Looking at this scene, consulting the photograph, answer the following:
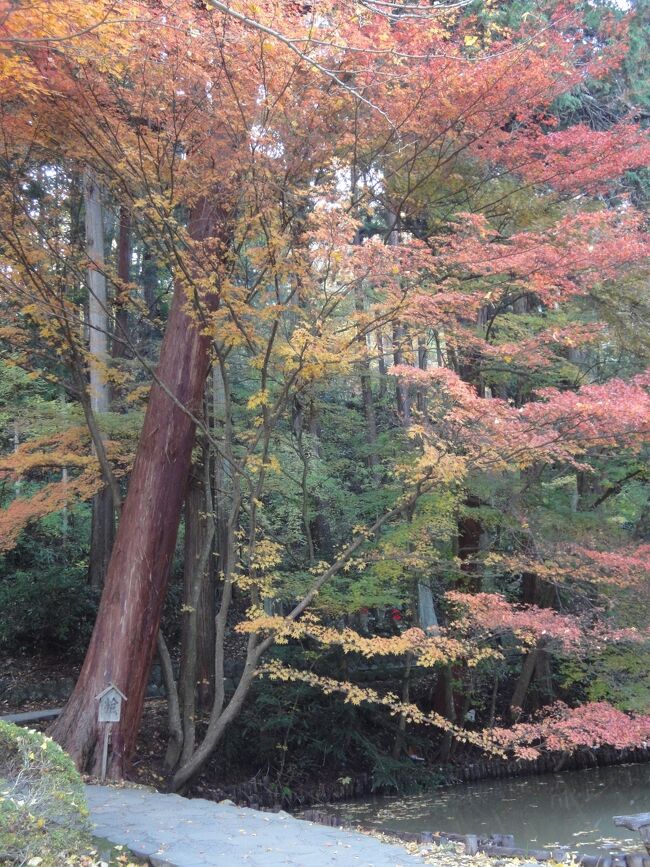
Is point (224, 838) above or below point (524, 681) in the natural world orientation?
above

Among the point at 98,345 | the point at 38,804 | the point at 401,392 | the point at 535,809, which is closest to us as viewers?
the point at 38,804

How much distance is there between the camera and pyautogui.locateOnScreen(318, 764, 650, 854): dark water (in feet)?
24.9

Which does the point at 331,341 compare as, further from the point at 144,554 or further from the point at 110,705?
the point at 110,705

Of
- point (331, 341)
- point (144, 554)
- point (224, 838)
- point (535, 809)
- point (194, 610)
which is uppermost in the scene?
point (331, 341)

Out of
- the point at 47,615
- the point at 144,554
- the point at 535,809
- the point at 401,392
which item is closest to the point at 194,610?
the point at 144,554

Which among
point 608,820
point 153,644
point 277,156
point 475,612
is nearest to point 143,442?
point 153,644

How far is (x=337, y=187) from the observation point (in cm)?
684

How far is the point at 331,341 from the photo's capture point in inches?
262

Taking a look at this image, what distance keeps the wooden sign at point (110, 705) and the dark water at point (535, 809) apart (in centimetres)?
316

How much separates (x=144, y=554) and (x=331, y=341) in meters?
3.20

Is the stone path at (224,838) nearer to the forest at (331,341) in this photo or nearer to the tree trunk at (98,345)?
the forest at (331,341)

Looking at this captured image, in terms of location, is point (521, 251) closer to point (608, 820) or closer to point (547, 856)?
point (547, 856)

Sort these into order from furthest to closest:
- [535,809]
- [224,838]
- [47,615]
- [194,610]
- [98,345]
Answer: [47,615]
[98,345]
[535,809]
[194,610]
[224,838]

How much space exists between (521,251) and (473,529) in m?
4.86
